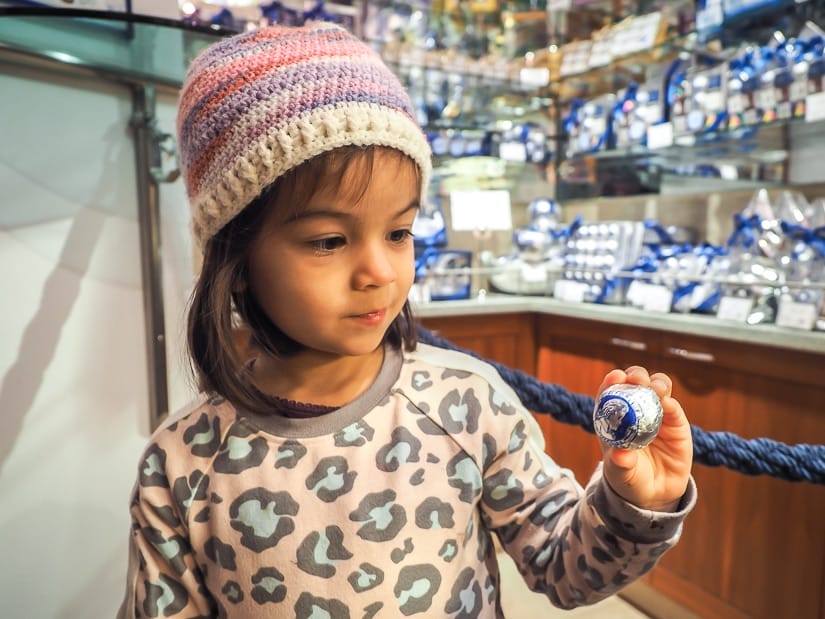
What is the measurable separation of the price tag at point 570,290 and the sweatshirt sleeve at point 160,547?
1.78 meters

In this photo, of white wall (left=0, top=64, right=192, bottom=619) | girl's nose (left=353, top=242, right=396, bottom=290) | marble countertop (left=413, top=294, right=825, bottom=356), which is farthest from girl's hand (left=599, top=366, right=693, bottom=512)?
white wall (left=0, top=64, right=192, bottom=619)

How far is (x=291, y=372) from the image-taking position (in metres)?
0.72

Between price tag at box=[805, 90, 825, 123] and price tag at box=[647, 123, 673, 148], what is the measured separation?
466mm

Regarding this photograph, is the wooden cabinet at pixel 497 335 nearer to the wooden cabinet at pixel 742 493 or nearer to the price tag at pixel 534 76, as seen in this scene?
the wooden cabinet at pixel 742 493

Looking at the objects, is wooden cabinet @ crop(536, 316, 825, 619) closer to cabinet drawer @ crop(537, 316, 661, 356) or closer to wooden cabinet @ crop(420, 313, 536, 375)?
cabinet drawer @ crop(537, 316, 661, 356)

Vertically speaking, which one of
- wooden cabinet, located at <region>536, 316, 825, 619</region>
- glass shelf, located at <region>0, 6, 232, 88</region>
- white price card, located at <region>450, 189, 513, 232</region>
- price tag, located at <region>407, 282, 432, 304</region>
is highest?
glass shelf, located at <region>0, 6, 232, 88</region>

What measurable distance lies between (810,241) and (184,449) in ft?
5.12

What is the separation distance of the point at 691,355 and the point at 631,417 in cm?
125

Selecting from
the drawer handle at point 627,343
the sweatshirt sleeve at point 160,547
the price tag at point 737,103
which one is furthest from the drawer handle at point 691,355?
the sweatshirt sleeve at point 160,547

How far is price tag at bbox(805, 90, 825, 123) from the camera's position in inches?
60.3

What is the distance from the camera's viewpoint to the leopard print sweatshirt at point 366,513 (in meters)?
0.63

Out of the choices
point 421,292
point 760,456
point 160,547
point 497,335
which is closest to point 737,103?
point 497,335

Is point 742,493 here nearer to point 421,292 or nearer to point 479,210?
point 421,292

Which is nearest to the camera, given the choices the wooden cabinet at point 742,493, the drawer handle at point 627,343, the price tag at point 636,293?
the wooden cabinet at point 742,493
